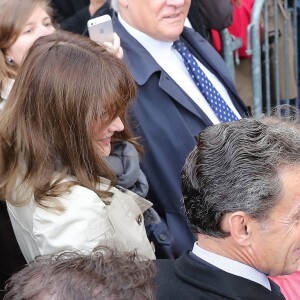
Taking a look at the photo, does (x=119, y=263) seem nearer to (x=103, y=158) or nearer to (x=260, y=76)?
(x=103, y=158)

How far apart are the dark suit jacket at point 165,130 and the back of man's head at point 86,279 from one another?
3.93 ft

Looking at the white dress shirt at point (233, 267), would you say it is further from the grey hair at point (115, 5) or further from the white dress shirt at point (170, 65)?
the grey hair at point (115, 5)

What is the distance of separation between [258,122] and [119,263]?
73cm

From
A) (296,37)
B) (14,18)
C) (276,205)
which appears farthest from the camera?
(296,37)

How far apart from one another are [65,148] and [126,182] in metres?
0.32

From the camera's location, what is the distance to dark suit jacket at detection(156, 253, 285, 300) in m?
2.06

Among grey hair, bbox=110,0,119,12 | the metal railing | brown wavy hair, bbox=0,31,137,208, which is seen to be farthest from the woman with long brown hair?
the metal railing

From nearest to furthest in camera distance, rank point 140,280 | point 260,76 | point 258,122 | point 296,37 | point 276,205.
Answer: point 140,280 → point 276,205 → point 258,122 → point 260,76 → point 296,37

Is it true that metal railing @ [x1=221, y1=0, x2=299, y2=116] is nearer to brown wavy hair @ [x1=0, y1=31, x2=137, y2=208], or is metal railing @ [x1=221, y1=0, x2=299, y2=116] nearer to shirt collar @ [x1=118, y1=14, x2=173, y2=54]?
shirt collar @ [x1=118, y1=14, x2=173, y2=54]

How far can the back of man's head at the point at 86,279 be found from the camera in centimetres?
162

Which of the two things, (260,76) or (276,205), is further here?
(260,76)

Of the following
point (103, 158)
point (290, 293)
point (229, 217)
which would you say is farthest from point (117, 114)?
point (290, 293)

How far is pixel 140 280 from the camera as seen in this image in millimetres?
1695

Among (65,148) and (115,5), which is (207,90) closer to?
(115,5)
